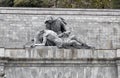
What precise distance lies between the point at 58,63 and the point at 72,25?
8.69 m

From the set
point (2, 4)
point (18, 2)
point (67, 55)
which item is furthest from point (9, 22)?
point (2, 4)

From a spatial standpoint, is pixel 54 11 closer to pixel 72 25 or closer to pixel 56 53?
pixel 72 25

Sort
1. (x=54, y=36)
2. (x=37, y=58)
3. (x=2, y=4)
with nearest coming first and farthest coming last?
(x=37, y=58)
(x=54, y=36)
(x=2, y=4)

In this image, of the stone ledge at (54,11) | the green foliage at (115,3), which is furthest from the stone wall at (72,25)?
the green foliage at (115,3)

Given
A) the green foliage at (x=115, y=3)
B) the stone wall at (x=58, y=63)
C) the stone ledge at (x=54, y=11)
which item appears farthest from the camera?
the green foliage at (x=115, y=3)

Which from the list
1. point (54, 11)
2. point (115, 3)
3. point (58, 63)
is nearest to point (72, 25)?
point (54, 11)

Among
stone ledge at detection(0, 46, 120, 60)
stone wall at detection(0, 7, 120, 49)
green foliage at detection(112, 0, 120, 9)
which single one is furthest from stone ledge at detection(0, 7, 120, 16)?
stone ledge at detection(0, 46, 120, 60)

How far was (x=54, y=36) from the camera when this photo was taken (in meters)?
19.6

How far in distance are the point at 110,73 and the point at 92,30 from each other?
8589 millimetres

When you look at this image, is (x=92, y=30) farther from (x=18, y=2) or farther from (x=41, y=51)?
(x=18, y=2)

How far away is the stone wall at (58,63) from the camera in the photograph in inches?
705

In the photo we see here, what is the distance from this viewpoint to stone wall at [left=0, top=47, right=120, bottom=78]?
1791cm

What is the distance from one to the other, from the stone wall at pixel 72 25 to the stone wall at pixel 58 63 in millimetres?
7739

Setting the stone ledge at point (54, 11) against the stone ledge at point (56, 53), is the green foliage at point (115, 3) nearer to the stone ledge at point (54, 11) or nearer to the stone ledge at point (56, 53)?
the stone ledge at point (54, 11)
